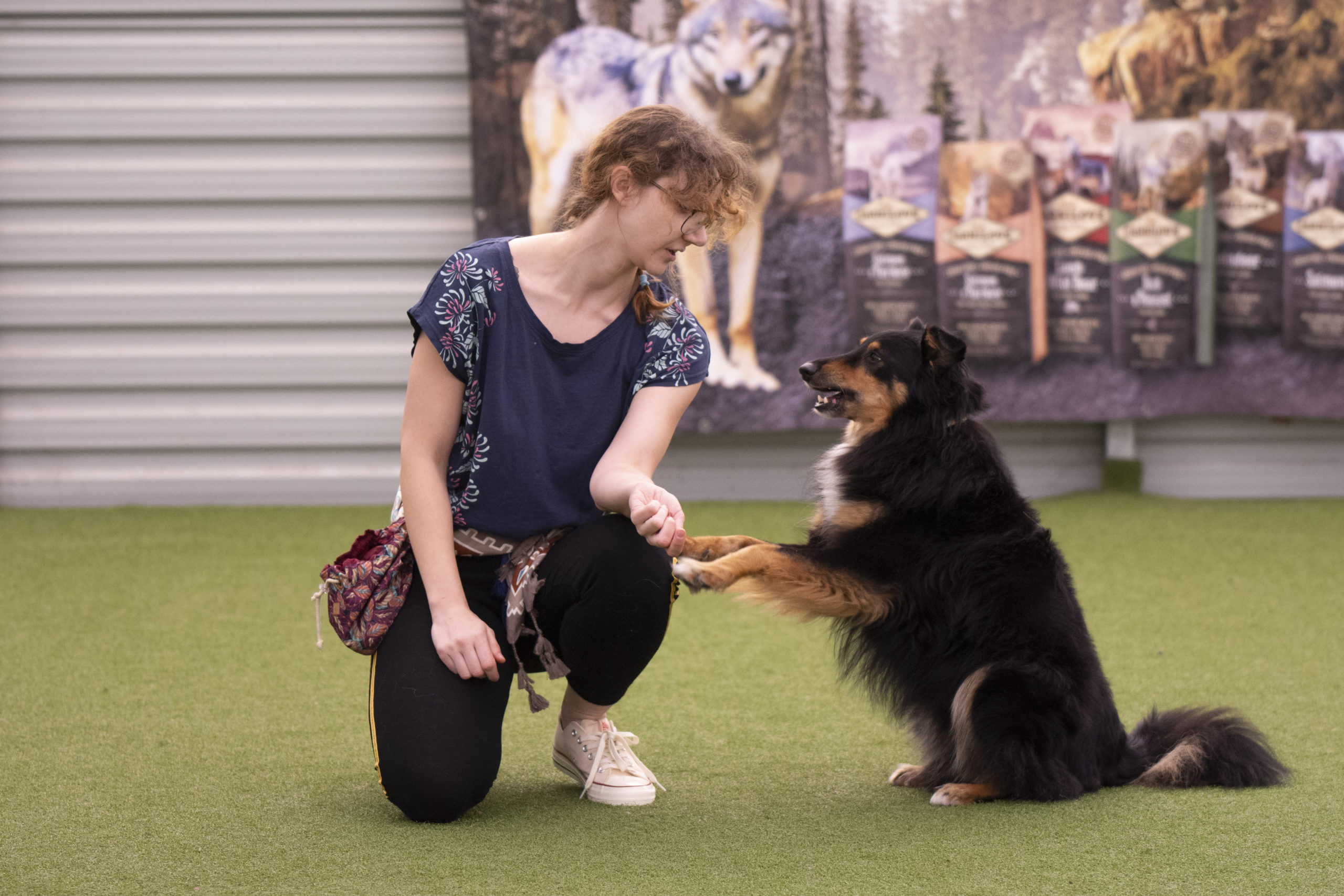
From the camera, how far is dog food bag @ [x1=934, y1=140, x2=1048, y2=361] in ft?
18.2

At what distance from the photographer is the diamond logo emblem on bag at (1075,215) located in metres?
5.55

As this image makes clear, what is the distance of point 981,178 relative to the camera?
5539 millimetres

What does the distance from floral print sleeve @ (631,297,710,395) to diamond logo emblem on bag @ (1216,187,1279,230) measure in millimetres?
4312

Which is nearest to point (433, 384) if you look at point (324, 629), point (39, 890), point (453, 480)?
point (453, 480)

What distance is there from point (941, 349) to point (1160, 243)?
3786 mm

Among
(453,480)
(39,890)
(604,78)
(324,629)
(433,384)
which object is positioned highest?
(604,78)

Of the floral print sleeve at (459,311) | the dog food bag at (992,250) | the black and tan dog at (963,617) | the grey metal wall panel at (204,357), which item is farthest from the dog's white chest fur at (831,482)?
the grey metal wall panel at (204,357)

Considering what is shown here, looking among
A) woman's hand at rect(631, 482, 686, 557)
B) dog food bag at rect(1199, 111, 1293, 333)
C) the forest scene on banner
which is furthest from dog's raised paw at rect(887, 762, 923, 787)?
dog food bag at rect(1199, 111, 1293, 333)

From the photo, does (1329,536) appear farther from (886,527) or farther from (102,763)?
(102,763)

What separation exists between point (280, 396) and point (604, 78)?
2.16m

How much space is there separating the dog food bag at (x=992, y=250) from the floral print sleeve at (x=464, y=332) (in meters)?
3.89

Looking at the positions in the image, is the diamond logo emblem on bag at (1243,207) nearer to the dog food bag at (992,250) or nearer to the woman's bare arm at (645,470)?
the dog food bag at (992,250)

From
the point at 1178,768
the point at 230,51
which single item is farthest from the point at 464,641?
the point at 230,51

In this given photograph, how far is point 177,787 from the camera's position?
208 cm
